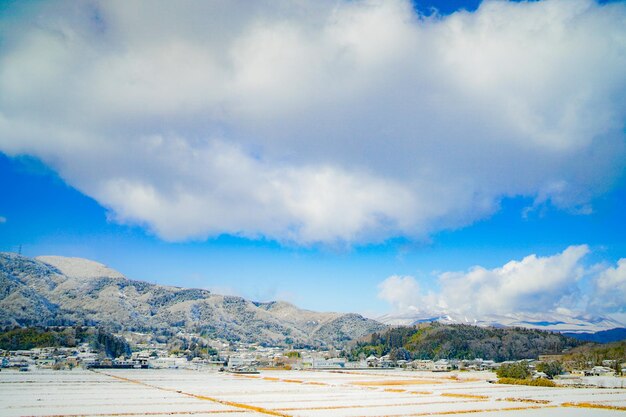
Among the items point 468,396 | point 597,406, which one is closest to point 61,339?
point 468,396

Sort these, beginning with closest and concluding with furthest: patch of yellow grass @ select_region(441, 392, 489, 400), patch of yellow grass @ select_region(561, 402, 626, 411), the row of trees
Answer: patch of yellow grass @ select_region(561, 402, 626, 411) < patch of yellow grass @ select_region(441, 392, 489, 400) < the row of trees

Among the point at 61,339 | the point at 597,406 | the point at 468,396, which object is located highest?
the point at 61,339

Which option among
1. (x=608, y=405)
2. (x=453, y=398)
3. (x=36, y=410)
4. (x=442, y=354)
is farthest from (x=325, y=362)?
(x=36, y=410)

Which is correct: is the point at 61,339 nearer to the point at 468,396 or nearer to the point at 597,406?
the point at 468,396

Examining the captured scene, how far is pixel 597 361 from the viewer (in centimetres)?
13962

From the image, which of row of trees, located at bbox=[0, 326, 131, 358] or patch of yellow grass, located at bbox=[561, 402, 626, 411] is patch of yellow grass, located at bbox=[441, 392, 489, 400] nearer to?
patch of yellow grass, located at bbox=[561, 402, 626, 411]

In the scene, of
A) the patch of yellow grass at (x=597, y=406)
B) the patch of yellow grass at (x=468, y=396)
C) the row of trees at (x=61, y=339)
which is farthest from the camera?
the row of trees at (x=61, y=339)

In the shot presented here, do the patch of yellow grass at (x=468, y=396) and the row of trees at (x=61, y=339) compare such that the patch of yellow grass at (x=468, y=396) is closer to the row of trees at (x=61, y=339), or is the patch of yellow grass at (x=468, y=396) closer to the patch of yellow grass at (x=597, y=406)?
the patch of yellow grass at (x=597, y=406)

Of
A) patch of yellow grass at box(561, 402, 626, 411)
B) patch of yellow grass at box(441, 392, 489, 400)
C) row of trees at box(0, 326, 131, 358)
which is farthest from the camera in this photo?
row of trees at box(0, 326, 131, 358)

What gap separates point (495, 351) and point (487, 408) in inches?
6748

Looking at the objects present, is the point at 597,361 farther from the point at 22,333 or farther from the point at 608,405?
the point at 22,333

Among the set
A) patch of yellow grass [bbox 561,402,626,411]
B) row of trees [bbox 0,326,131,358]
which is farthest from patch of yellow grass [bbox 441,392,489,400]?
row of trees [bbox 0,326,131,358]

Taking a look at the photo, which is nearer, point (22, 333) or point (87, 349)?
point (87, 349)

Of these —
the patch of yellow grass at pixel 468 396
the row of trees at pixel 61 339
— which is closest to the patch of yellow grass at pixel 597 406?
the patch of yellow grass at pixel 468 396
